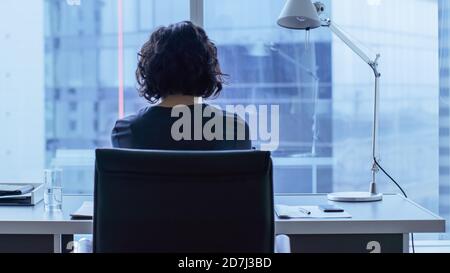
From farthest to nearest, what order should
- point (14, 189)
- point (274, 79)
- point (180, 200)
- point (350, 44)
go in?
point (274, 79), point (350, 44), point (14, 189), point (180, 200)

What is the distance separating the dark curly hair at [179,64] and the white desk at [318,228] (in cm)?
46

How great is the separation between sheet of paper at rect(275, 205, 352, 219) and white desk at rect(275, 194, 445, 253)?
0.05m

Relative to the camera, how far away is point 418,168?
2760mm

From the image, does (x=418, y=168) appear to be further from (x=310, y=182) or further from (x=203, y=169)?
(x=203, y=169)

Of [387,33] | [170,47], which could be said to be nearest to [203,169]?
[170,47]

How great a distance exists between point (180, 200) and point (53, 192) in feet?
3.12

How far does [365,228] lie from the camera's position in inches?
61.6

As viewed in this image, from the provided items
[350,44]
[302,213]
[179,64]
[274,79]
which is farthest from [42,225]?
A: [274,79]

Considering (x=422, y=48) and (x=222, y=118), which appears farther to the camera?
(x=422, y=48)

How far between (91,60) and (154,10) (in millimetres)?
418

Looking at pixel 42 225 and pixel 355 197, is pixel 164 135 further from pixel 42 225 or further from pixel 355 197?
pixel 355 197

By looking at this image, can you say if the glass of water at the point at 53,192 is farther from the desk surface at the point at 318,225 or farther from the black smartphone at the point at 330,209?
the black smartphone at the point at 330,209

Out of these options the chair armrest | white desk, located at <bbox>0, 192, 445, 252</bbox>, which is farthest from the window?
the chair armrest
